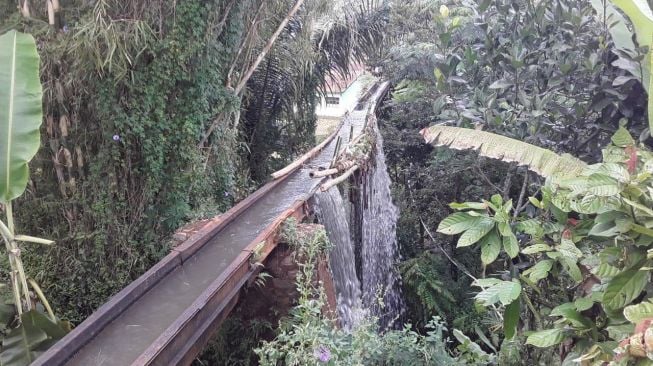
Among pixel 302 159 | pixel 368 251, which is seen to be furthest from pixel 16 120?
pixel 368 251

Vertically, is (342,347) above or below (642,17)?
below

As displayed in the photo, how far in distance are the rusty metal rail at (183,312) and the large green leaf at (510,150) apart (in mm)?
1606

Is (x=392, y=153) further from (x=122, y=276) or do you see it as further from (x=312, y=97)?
(x=122, y=276)

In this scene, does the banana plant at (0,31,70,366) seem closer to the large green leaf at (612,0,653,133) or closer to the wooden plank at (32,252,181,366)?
the wooden plank at (32,252,181,366)

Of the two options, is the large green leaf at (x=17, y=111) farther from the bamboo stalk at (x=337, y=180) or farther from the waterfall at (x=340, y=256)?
the waterfall at (x=340, y=256)

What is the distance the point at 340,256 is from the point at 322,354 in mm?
2983

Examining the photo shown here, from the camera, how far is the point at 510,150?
3.34 meters

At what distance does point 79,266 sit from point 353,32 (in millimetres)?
6245

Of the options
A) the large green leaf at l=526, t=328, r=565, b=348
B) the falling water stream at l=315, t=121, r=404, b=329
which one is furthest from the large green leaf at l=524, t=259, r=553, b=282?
the falling water stream at l=315, t=121, r=404, b=329

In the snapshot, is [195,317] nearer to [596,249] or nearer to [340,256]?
[596,249]

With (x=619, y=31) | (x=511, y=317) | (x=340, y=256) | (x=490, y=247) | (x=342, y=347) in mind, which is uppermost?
(x=619, y=31)

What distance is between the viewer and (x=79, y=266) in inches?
165

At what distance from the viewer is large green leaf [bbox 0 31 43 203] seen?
262 cm

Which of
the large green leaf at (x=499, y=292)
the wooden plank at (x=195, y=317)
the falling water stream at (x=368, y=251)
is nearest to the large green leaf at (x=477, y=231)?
the large green leaf at (x=499, y=292)
